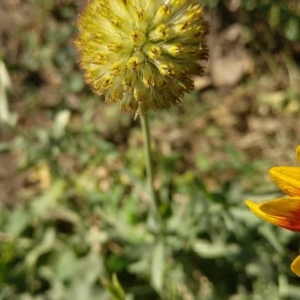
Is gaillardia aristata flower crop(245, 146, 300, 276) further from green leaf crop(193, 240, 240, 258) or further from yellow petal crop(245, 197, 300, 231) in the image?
green leaf crop(193, 240, 240, 258)

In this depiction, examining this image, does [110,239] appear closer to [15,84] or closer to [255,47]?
[15,84]

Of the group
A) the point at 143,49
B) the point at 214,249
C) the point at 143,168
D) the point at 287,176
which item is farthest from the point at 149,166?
the point at 143,168

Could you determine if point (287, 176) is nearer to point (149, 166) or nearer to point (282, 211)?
point (282, 211)

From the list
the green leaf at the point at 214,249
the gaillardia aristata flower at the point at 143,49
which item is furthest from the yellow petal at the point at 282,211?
the green leaf at the point at 214,249

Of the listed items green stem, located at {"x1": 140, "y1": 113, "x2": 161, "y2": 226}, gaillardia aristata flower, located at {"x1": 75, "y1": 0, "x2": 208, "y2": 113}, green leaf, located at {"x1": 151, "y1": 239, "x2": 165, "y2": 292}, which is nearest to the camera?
gaillardia aristata flower, located at {"x1": 75, "y1": 0, "x2": 208, "y2": 113}

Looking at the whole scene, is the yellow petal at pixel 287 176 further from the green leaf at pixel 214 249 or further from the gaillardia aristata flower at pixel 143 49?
the green leaf at pixel 214 249

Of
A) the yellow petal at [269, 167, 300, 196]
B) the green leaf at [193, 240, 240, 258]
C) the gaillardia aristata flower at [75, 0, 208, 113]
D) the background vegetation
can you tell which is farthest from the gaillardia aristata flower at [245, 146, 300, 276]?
the green leaf at [193, 240, 240, 258]
